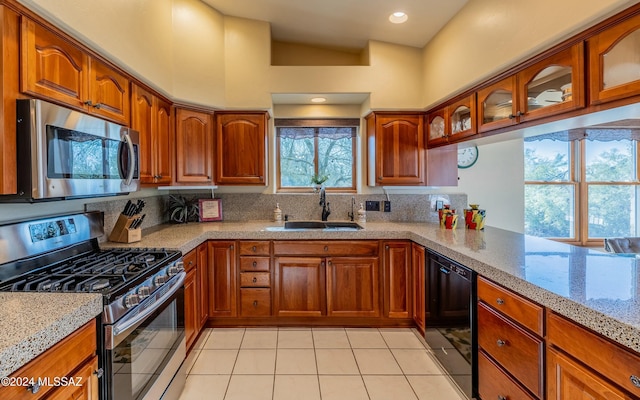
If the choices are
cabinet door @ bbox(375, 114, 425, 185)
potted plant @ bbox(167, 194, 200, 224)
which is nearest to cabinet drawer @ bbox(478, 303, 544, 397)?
cabinet door @ bbox(375, 114, 425, 185)

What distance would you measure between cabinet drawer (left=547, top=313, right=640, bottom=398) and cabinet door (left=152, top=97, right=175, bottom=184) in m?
2.66

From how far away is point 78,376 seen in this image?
111 centimetres

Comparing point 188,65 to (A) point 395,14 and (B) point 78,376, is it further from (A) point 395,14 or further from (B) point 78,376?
(B) point 78,376

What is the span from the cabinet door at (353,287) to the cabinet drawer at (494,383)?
1.18m

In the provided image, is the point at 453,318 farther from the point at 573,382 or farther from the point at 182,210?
the point at 182,210

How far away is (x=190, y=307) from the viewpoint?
2.37 meters

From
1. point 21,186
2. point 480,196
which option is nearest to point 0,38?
point 21,186

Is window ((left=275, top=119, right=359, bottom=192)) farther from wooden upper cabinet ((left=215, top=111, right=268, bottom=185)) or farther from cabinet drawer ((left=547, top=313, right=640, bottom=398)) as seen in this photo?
cabinet drawer ((left=547, top=313, right=640, bottom=398))

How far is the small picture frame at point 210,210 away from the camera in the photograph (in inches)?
129

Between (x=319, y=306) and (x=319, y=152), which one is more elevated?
(x=319, y=152)

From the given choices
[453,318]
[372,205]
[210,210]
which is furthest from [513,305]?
[210,210]

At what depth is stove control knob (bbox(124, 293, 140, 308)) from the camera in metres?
1.35

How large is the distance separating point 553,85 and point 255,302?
8.88 ft

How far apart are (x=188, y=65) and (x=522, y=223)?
3.76 m
